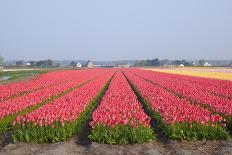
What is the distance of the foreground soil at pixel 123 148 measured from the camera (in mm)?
8828

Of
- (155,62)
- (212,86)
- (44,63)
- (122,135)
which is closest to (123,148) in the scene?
(122,135)

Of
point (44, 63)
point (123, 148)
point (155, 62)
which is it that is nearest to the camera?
point (123, 148)

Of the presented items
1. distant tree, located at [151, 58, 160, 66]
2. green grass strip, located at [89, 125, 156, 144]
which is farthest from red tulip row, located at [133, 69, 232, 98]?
distant tree, located at [151, 58, 160, 66]

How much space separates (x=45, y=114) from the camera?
10938 millimetres

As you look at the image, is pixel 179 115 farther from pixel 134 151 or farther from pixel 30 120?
pixel 30 120

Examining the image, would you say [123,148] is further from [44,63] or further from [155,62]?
[155,62]

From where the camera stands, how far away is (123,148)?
363 inches

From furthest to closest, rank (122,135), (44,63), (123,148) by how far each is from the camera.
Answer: (44,63) → (122,135) → (123,148)

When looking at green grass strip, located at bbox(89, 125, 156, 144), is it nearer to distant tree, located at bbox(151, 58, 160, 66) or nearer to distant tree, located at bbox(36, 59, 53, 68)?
distant tree, located at bbox(36, 59, 53, 68)

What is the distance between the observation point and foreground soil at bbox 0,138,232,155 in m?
8.83

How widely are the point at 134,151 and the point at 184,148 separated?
1336 mm

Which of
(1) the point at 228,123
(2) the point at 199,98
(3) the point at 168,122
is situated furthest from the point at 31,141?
(2) the point at 199,98

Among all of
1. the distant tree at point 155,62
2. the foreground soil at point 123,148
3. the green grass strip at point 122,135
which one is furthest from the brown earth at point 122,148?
the distant tree at point 155,62

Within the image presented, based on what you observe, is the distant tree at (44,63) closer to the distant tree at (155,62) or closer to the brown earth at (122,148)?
the distant tree at (155,62)
